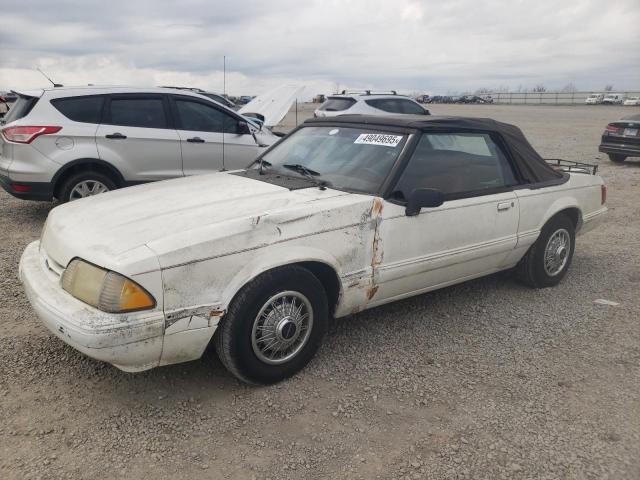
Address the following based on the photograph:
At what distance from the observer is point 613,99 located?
67.4 m

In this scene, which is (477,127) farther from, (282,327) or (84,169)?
(84,169)

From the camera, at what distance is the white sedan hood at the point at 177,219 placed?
2715 millimetres

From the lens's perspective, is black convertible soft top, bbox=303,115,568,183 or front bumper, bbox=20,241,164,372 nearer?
front bumper, bbox=20,241,164,372

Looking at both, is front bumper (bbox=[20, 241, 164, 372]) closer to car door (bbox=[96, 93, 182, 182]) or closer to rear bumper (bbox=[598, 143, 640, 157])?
car door (bbox=[96, 93, 182, 182])

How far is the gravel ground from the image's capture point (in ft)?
8.39

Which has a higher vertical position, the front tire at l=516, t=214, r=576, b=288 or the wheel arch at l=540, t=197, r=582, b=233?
the wheel arch at l=540, t=197, r=582, b=233

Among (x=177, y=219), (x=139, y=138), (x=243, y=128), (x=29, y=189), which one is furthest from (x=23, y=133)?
Answer: (x=177, y=219)

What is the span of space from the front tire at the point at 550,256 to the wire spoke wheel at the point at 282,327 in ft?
7.92

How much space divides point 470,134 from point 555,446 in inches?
98.3

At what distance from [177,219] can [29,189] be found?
4194 millimetres

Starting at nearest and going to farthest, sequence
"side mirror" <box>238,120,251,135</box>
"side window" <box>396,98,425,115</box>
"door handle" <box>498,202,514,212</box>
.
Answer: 1. "door handle" <box>498,202,514,212</box>
2. "side mirror" <box>238,120,251,135</box>
3. "side window" <box>396,98,425,115</box>

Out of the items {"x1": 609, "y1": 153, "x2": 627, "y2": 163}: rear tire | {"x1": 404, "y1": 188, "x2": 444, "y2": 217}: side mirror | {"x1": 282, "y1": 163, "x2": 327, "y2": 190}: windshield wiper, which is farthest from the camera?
{"x1": 609, "y1": 153, "x2": 627, "y2": 163}: rear tire

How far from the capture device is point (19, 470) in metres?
2.44

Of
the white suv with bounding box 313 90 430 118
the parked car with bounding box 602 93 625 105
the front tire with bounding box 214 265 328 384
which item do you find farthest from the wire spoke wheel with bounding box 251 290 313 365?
the parked car with bounding box 602 93 625 105
